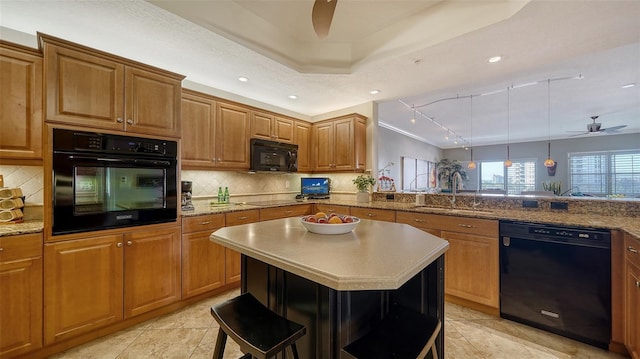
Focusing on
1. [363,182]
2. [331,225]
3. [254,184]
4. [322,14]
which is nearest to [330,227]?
[331,225]

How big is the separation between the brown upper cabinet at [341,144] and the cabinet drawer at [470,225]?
158cm

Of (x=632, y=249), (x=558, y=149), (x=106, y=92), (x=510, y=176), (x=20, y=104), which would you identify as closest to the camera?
(x=632, y=249)

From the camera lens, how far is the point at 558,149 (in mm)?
8422

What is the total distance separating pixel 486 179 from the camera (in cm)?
999

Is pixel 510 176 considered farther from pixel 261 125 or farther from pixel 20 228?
pixel 20 228

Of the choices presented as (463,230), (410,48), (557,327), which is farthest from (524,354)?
(410,48)

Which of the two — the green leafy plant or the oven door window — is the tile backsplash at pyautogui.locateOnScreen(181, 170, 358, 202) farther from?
the oven door window

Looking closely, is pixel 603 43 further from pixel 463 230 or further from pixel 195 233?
pixel 195 233

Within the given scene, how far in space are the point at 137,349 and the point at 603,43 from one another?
461 cm

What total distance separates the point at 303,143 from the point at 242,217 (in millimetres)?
1816

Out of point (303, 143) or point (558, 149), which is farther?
point (558, 149)

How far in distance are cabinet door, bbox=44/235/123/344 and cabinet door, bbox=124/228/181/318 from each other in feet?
0.22

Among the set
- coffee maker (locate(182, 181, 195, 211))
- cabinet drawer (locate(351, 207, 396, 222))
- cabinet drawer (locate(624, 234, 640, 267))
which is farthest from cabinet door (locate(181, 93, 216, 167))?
cabinet drawer (locate(624, 234, 640, 267))

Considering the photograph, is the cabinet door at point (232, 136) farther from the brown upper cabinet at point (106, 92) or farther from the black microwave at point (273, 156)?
the brown upper cabinet at point (106, 92)
